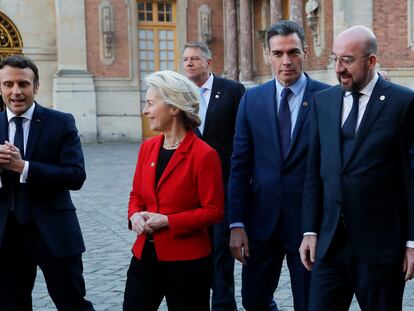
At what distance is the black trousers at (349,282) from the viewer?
3309 millimetres

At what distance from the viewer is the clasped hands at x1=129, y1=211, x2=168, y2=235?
3457 millimetres

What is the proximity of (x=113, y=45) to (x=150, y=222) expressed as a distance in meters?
21.4

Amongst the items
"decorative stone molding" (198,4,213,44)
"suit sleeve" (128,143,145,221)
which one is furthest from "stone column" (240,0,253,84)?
"suit sleeve" (128,143,145,221)

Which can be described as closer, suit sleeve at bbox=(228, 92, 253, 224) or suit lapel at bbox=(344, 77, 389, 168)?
suit lapel at bbox=(344, 77, 389, 168)

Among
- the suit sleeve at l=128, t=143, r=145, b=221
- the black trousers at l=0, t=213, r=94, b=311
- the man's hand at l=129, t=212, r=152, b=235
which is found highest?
the suit sleeve at l=128, t=143, r=145, b=221

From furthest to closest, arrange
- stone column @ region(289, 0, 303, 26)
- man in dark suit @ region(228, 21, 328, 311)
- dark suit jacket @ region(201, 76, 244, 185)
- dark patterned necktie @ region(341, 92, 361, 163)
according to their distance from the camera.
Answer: stone column @ region(289, 0, 303, 26)
dark suit jacket @ region(201, 76, 244, 185)
man in dark suit @ region(228, 21, 328, 311)
dark patterned necktie @ region(341, 92, 361, 163)

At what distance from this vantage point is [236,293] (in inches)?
232

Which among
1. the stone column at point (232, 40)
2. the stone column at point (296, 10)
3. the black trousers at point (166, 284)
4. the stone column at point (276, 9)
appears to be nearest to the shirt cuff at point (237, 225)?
the black trousers at point (166, 284)

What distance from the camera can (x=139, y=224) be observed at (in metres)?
3.46

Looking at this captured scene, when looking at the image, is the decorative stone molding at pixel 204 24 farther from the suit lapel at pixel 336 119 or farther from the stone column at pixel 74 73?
the suit lapel at pixel 336 119

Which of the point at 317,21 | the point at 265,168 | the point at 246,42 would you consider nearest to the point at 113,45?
the point at 246,42

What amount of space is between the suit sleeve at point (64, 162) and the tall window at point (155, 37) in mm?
20756

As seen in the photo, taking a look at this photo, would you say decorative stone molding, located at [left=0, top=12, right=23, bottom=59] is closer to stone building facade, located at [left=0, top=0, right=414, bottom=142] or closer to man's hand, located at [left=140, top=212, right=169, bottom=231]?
stone building facade, located at [left=0, top=0, right=414, bottom=142]

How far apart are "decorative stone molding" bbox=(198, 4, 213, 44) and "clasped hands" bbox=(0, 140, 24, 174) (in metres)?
22.0
